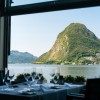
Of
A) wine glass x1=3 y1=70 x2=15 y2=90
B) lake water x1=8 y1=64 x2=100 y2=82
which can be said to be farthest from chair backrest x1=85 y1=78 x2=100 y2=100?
lake water x1=8 y1=64 x2=100 y2=82

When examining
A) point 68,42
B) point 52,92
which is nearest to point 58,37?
point 68,42

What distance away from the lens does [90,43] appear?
5.52 m

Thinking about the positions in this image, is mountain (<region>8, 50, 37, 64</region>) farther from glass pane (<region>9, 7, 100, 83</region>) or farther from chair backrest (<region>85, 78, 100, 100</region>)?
chair backrest (<region>85, 78, 100, 100</region>)

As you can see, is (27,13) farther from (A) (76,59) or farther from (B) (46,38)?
(A) (76,59)

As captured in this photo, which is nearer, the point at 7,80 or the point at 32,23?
the point at 7,80

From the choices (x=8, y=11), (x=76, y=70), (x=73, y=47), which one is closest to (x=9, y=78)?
(x=76, y=70)

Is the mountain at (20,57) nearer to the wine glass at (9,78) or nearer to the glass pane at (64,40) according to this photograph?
the glass pane at (64,40)

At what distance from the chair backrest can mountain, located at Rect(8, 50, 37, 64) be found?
3.18 metres

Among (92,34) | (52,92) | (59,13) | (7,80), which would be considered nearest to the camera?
(52,92)

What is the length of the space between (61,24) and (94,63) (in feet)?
3.40

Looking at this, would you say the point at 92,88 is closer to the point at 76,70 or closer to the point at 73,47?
the point at 76,70

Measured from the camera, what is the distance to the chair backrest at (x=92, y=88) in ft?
8.93

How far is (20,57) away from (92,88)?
3485 mm

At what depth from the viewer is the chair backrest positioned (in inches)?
107
